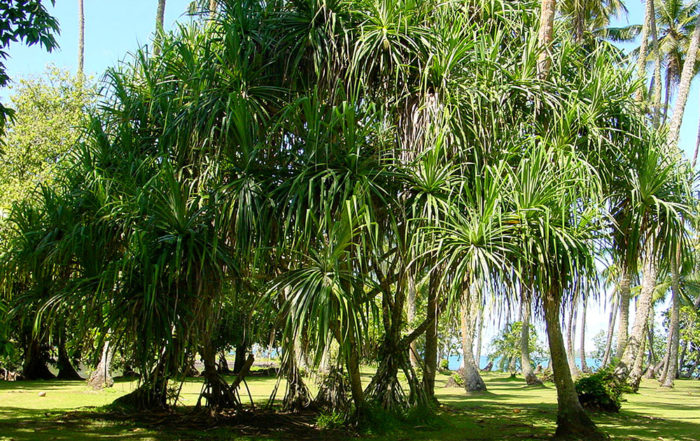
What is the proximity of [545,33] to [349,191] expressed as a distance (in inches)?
167

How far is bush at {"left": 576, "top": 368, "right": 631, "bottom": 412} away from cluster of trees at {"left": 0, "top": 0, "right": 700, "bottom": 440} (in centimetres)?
408

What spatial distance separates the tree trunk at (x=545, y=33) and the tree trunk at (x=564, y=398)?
3.40m

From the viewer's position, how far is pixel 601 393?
11586mm

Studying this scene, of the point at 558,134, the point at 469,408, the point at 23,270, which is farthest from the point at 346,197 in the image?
the point at 469,408

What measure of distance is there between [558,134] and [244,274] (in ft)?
14.8

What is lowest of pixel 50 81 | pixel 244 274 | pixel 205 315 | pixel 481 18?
pixel 205 315

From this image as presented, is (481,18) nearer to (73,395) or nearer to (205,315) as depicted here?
(205,315)

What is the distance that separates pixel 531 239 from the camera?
657 centimetres

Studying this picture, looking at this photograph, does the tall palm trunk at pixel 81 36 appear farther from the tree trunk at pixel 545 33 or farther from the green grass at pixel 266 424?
the tree trunk at pixel 545 33

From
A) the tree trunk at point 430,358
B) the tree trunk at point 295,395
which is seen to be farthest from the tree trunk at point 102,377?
the tree trunk at point 430,358

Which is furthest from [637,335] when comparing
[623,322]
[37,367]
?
[37,367]

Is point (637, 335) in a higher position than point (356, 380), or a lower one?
higher

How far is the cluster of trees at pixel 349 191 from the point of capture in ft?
22.1

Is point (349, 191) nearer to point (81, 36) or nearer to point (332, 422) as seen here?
point (332, 422)
